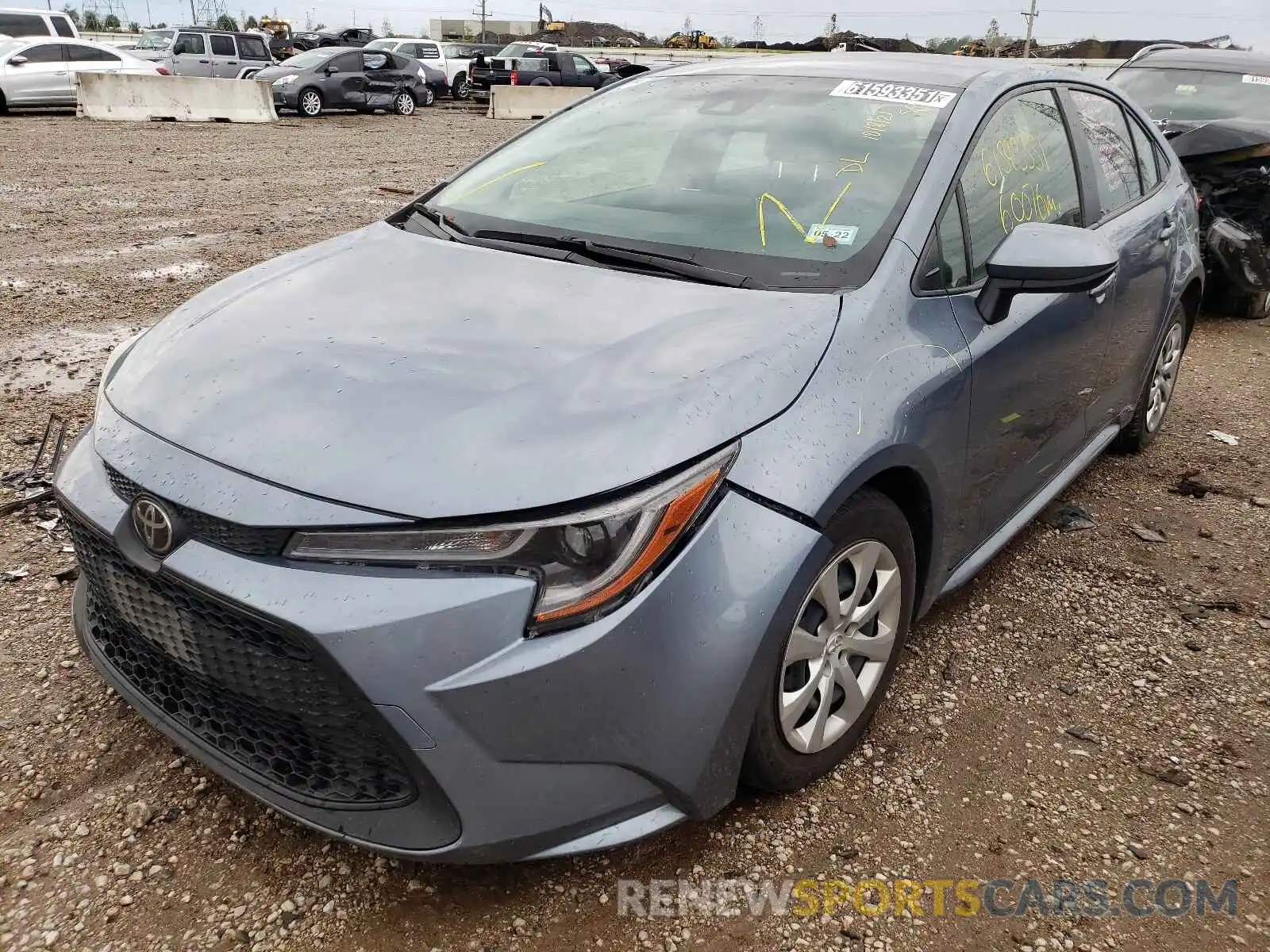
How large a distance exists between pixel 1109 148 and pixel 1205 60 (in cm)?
539

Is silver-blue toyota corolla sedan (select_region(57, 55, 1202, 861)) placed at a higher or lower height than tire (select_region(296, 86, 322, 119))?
higher

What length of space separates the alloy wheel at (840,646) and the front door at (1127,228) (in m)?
1.56

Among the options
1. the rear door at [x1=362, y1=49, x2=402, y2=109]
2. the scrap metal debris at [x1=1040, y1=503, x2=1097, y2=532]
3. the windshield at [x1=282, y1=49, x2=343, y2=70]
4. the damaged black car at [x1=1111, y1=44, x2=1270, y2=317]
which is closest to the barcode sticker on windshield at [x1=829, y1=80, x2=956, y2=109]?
the scrap metal debris at [x1=1040, y1=503, x2=1097, y2=532]

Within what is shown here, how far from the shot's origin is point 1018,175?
288 cm

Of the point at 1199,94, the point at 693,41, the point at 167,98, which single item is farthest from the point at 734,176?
the point at 693,41

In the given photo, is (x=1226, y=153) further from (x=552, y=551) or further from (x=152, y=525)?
(x=152, y=525)

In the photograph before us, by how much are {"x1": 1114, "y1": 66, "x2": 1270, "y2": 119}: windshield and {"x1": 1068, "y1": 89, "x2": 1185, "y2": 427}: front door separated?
13.0 ft

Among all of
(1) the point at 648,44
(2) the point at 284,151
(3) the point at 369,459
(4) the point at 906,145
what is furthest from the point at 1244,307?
(1) the point at 648,44

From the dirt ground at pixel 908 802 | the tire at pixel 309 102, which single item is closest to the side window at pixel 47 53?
the tire at pixel 309 102

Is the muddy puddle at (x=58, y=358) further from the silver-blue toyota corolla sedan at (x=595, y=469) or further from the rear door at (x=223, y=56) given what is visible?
the rear door at (x=223, y=56)

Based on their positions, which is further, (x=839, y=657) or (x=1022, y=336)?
(x=1022, y=336)

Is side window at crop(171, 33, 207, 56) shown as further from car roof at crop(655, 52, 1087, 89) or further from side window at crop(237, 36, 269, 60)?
car roof at crop(655, 52, 1087, 89)

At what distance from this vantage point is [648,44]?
76375 millimetres

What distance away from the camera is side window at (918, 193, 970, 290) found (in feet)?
7.88
